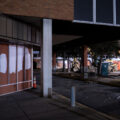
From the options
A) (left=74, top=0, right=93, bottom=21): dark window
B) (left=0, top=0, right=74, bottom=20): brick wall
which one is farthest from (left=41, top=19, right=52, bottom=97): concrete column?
(left=74, top=0, right=93, bottom=21): dark window

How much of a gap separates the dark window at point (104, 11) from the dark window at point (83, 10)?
0.56m

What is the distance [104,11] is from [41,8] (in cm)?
451

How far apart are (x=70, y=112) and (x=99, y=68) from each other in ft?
63.6

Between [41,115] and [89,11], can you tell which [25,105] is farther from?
[89,11]

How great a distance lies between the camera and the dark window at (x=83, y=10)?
1103 cm

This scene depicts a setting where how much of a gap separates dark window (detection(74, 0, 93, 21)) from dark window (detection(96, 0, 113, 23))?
560 mm

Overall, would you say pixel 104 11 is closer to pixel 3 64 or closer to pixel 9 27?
pixel 9 27

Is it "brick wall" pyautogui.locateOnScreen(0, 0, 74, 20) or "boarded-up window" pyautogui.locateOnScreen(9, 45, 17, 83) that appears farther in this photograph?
"boarded-up window" pyautogui.locateOnScreen(9, 45, 17, 83)

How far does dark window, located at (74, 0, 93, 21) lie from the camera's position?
11.0 metres

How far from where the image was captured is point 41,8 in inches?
388

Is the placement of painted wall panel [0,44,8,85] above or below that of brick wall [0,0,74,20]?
below

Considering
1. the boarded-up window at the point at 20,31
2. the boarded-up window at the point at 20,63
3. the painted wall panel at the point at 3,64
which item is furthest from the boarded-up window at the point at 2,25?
the boarded-up window at the point at 20,63

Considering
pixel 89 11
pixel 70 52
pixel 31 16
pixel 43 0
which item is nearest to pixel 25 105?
pixel 31 16

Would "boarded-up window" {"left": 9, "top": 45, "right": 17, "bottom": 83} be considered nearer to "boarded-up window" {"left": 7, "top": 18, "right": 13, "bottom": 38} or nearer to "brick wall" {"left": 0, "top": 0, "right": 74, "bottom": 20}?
"boarded-up window" {"left": 7, "top": 18, "right": 13, "bottom": 38}
